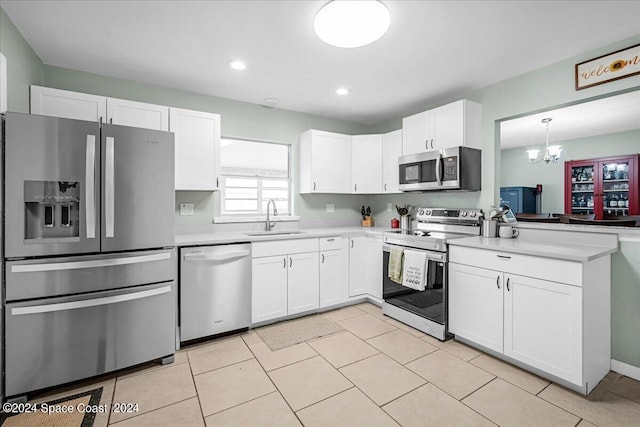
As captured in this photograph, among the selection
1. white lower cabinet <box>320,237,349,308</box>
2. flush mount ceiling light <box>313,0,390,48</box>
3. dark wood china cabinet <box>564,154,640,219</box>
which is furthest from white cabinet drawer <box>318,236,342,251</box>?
dark wood china cabinet <box>564,154,640,219</box>

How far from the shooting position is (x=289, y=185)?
3.99 meters

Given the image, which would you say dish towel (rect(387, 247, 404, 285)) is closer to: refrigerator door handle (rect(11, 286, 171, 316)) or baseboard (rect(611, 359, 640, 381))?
baseboard (rect(611, 359, 640, 381))

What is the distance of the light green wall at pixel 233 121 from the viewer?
9.25 ft

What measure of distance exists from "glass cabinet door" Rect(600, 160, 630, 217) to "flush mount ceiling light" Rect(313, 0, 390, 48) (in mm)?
6151

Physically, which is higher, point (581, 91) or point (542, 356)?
point (581, 91)

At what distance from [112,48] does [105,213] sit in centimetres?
135

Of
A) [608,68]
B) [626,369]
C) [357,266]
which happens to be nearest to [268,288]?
[357,266]

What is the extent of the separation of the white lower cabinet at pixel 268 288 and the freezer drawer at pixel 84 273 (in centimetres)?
81

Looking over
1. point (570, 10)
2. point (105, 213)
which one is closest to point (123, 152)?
point (105, 213)

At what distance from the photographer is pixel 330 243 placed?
3.41 meters

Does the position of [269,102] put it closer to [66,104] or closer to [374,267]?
[66,104]

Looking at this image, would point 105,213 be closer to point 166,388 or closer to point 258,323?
point 166,388

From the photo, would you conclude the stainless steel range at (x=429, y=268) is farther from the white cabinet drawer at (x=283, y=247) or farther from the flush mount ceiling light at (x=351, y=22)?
the flush mount ceiling light at (x=351, y=22)

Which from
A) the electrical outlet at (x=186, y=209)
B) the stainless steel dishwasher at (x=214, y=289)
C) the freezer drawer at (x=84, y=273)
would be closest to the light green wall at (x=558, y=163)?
the stainless steel dishwasher at (x=214, y=289)
